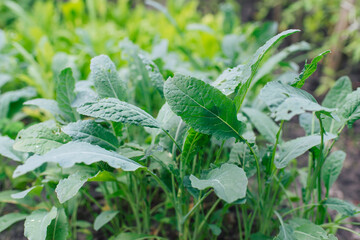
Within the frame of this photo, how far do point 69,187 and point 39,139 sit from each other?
16 cm

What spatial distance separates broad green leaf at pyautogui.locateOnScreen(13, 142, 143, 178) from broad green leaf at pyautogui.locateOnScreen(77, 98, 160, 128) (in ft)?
0.24

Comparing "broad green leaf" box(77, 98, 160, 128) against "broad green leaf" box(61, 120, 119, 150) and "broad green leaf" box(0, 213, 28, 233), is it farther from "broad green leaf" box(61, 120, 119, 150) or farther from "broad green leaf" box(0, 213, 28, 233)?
"broad green leaf" box(0, 213, 28, 233)

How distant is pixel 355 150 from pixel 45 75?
1.78 metres

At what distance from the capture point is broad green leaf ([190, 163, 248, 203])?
550 mm

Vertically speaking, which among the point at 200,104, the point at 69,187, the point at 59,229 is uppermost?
the point at 200,104

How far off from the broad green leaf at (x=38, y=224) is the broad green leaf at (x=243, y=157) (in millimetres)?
479

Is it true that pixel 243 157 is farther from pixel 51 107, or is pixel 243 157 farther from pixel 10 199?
pixel 10 199

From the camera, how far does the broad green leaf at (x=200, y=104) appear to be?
63cm

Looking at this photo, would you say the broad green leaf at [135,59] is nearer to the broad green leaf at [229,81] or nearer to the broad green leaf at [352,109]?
the broad green leaf at [229,81]

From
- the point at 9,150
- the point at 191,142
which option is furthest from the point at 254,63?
the point at 9,150

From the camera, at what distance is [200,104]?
64cm

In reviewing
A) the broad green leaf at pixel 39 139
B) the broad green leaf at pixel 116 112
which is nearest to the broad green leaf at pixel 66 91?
the broad green leaf at pixel 39 139

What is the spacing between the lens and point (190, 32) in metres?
2.26

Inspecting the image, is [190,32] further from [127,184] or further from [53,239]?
[53,239]
